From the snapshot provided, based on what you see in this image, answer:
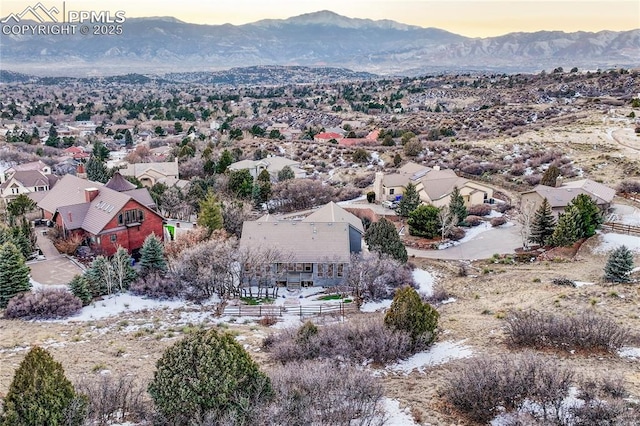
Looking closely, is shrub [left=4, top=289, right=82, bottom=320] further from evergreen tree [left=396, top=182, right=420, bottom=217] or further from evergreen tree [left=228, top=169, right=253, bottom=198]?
evergreen tree [left=396, top=182, right=420, bottom=217]

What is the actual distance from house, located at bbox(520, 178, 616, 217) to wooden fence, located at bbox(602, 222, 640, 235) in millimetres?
2360

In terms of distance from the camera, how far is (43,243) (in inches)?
1426

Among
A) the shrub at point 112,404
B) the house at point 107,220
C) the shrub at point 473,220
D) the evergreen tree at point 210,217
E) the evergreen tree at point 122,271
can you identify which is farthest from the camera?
the shrub at point 473,220

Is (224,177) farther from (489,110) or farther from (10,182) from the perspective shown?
(489,110)

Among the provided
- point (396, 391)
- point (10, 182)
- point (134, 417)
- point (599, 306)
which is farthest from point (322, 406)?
point (10, 182)

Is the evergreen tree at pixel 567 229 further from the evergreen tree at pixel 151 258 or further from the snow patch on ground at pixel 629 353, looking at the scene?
the evergreen tree at pixel 151 258

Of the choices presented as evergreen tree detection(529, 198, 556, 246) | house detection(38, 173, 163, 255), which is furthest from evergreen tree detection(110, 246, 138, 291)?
evergreen tree detection(529, 198, 556, 246)

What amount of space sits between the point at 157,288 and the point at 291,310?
725 cm

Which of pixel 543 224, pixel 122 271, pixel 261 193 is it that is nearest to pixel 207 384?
pixel 122 271

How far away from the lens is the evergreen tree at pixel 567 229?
35.5m

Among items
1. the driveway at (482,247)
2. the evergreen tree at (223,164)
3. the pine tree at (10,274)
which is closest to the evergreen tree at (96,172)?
the evergreen tree at (223,164)

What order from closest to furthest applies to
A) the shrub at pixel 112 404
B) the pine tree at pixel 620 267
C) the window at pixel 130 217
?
1. the shrub at pixel 112 404
2. the pine tree at pixel 620 267
3. the window at pixel 130 217

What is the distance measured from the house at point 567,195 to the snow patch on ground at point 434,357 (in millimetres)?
26133

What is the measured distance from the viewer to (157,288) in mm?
28016
